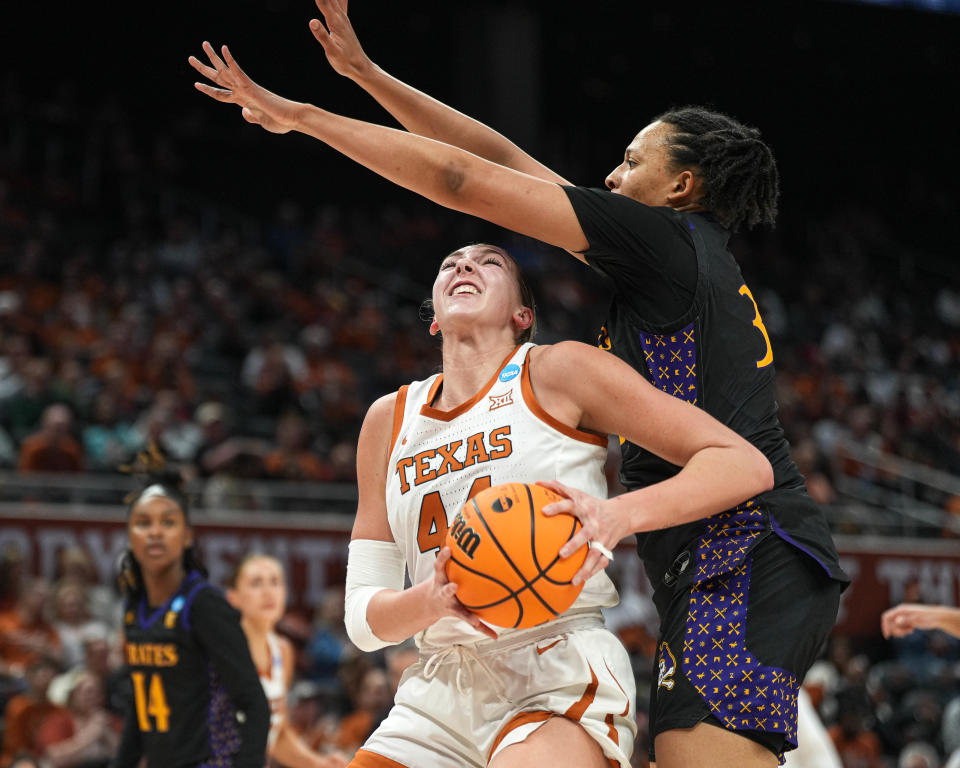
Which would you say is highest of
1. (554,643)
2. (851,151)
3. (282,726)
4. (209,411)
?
(851,151)

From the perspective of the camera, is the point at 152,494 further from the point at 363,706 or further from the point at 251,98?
the point at 363,706

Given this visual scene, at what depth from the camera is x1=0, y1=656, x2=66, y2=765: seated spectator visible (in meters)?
Result: 7.66

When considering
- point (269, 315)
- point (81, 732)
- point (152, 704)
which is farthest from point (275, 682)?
point (269, 315)

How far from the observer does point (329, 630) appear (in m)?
10.1

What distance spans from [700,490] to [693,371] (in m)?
0.40

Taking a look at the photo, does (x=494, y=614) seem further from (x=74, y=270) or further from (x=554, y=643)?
(x=74, y=270)

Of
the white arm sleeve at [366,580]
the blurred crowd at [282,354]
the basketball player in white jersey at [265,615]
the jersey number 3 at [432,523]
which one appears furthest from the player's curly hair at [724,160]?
the blurred crowd at [282,354]

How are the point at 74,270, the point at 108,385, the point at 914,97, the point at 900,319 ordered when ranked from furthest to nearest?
1. the point at 914,97
2. the point at 900,319
3. the point at 74,270
4. the point at 108,385

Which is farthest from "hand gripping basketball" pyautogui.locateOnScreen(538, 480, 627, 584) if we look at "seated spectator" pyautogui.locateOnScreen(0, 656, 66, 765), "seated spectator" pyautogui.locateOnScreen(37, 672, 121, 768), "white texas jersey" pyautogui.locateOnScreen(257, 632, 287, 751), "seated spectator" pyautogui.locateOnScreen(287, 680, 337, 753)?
"seated spectator" pyautogui.locateOnScreen(287, 680, 337, 753)

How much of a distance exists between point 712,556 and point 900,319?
738 inches

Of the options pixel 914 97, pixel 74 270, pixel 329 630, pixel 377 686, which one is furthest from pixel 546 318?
pixel 914 97

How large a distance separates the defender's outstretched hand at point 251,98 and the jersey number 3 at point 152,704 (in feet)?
8.78

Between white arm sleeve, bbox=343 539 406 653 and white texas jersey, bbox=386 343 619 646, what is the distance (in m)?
0.06

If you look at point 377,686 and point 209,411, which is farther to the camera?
point 209,411
